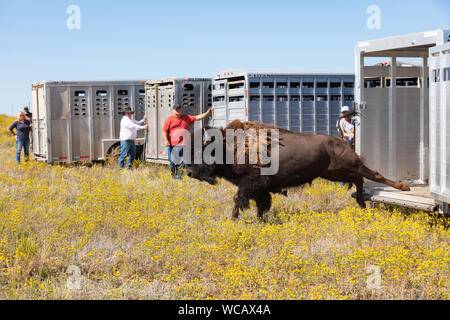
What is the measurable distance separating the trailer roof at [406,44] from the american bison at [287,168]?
4.98 feet

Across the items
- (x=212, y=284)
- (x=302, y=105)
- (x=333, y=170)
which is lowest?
(x=212, y=284)

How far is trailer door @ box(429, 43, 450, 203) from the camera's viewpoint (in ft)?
22.1

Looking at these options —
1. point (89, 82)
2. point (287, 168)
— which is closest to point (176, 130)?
point (89, 82)

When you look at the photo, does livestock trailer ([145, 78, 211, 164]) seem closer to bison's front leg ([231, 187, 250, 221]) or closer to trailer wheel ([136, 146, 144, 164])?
trailer wheel ([136, 146, 144, 164])

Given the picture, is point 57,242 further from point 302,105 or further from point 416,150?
point 302,105

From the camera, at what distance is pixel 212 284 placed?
585 cm

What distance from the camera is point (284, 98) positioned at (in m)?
12.7

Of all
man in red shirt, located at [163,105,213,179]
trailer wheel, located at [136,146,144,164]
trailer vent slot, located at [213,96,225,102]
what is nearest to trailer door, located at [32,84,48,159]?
trailer wheel, located at [136,146,144,164]

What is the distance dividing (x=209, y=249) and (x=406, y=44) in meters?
4.01

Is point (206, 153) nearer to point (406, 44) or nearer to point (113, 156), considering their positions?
point (406, 44)

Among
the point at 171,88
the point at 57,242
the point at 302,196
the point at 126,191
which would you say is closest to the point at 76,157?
the point at 171,88

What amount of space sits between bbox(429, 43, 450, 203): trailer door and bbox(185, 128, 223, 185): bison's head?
306cm

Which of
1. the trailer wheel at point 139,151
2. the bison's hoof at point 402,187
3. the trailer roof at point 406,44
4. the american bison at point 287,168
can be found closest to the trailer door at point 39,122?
the trailer wheel at point 139,151

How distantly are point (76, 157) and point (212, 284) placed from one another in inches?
449
